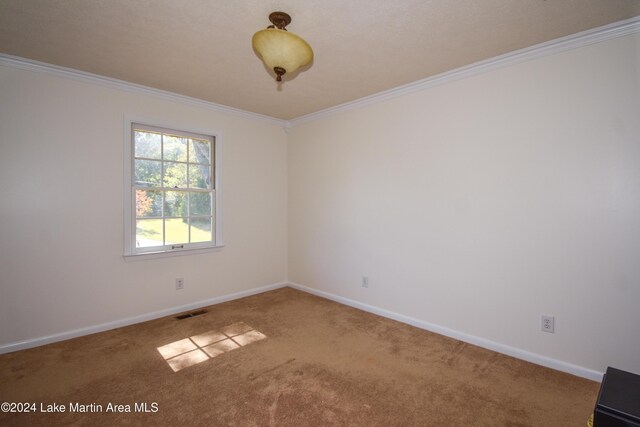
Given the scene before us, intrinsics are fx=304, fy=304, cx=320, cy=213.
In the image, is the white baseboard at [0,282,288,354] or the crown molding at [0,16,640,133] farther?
the white baseboard at [0,282,288,354]

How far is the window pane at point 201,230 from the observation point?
3812mm

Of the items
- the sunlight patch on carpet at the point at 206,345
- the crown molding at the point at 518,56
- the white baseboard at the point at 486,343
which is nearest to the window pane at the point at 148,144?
the sunlight patch on carpet at the point at 206,345

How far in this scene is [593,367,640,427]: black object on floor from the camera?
4.01 feet

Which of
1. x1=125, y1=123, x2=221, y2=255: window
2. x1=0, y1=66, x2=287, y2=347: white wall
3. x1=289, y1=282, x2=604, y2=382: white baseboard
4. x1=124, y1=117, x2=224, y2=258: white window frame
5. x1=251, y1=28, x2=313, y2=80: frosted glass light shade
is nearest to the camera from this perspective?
x1=251, y1=28, x2=313, y2=80: frosted glass light shade

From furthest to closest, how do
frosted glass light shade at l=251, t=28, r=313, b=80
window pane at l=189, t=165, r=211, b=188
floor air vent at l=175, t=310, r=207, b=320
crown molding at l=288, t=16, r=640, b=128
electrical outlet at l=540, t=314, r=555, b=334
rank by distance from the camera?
window pane at l=189, t=165, r=211, b=188, floor air vent at l=175, t=310, r=207, b=320, electrical outlet at l=540, t=314, r=555, b=334, crown molding at l=288, t=16, r=640, b=128, frosted glass light shade at l=251, t=28, r=313, b=80

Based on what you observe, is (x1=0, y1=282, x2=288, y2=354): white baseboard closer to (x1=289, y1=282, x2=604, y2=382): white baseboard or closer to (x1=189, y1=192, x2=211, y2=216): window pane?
(x1=189, y1=192, x2=211, y2=216): window pane

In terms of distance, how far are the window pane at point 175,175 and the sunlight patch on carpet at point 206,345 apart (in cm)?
176

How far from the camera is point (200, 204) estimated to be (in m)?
3.88

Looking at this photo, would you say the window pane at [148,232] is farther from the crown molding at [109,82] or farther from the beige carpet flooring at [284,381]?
the crown molding at [109,82]

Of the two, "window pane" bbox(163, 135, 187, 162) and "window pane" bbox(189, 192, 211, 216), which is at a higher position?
"window pane" bbox(163, 135, 187, 162)

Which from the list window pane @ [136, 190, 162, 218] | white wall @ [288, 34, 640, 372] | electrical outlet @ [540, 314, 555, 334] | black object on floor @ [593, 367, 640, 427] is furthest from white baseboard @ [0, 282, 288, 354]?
black object on floor @ [593, 367, 640, 427]

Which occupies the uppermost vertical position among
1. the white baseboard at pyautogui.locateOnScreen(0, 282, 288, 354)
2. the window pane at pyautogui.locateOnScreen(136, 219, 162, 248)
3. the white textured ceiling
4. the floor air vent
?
the white textured ceiling

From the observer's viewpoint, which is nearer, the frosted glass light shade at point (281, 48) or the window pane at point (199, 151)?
the frosted glass light shade at point (281, 48)

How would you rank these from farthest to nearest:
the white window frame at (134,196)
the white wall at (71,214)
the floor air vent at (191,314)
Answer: the floor air vent at (191,314), the white window frame at (134,196), the white wall at (71,214)
